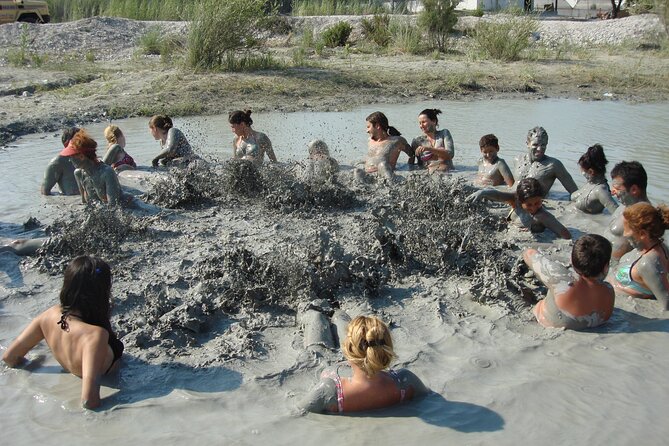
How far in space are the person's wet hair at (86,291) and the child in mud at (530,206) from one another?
3.63 m

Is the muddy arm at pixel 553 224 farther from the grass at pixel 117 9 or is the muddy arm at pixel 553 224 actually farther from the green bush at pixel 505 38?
the grass at pixel 117 9

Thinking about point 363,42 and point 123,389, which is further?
point 363,42

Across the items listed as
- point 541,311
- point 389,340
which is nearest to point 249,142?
point 541,311

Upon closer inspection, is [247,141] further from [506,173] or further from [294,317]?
[294,317]

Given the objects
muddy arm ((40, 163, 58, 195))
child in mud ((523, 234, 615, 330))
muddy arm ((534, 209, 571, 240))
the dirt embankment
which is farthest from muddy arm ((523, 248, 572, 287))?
the dirt embankment

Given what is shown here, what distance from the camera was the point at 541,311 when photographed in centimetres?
477

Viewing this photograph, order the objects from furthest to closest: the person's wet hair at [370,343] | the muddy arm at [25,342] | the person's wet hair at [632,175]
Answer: the person's wet hair at [632,175]
the muddy arm at [25,342]
the person's wet hair at [370,343]

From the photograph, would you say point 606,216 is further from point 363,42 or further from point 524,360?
point 363,42

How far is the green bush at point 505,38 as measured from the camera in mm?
17141

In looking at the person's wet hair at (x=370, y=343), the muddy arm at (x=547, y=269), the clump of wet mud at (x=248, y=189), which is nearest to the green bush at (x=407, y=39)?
the clump of wet mud at (x=248, y=189)

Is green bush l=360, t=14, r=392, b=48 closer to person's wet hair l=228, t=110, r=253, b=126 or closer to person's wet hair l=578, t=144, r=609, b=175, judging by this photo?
person's wet hair l=228, t=110, r=253, b=126

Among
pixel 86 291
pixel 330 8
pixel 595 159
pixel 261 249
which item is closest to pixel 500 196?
pixel 595 159

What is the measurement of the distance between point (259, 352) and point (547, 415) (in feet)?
5.68

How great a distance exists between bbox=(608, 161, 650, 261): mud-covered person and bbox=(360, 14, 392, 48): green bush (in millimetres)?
15156
